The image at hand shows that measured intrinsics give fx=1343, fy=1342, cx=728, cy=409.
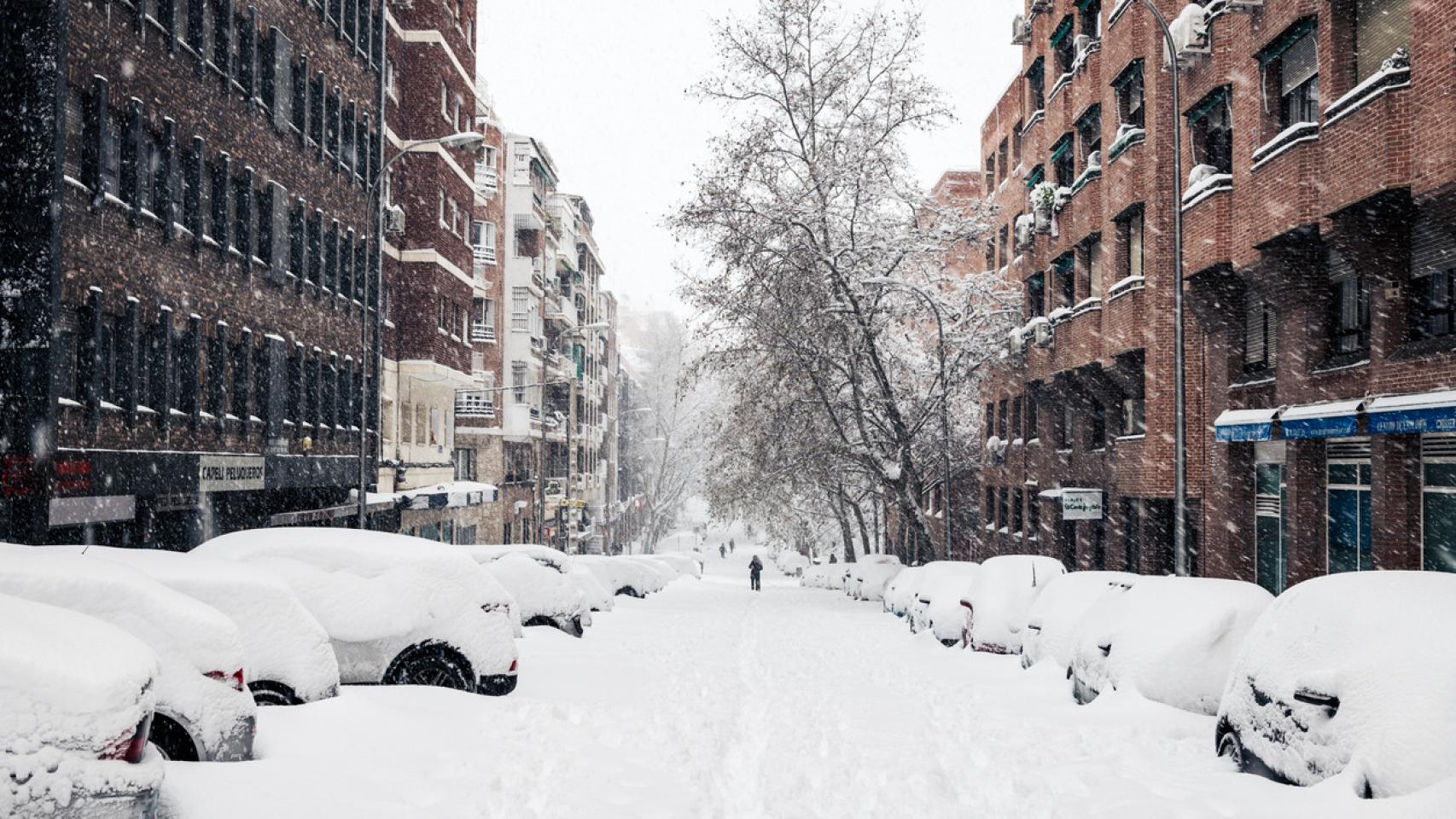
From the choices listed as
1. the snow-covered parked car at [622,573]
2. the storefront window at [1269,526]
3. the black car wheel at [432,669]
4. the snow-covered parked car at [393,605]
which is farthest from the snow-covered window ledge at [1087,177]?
the black car wheel at [432,669]

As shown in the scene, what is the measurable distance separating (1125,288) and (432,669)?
2021cm

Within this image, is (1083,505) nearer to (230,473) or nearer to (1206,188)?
(1206,188)

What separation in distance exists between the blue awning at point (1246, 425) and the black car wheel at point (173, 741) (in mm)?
17537

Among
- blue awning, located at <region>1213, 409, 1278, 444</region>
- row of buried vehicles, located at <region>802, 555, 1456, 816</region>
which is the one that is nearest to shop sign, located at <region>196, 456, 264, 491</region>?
row of buried vehicles, located at <region>802, 555, 1456, 816</region>

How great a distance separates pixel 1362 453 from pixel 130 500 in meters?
19.2

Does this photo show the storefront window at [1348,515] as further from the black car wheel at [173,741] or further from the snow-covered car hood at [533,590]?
the black car wheel at [173,741]

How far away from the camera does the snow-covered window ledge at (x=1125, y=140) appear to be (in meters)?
28.0

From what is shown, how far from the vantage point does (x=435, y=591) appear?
12.6 metres

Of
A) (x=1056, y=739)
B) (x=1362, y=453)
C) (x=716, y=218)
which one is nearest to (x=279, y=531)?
(x=1056, y=739)

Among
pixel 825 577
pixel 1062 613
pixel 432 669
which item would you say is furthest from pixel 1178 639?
pixel 825 577

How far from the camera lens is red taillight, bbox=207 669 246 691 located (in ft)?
26.2

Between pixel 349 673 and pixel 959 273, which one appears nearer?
pixel 349 673

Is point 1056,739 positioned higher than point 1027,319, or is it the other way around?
point 1027,319

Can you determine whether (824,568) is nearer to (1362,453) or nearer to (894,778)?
(1362,453)
